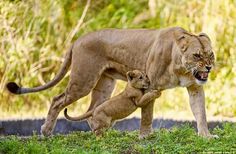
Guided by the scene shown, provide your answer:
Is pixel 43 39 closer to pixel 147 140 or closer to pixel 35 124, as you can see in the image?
pixel 35 124

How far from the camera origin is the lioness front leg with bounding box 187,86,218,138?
7.32 metres

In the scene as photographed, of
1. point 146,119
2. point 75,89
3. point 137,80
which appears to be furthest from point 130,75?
point 75,89

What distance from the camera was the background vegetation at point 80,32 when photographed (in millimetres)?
11641

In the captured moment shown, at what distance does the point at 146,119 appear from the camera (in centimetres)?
739

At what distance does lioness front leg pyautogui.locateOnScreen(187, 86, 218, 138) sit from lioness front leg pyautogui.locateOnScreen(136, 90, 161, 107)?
364 millimetres

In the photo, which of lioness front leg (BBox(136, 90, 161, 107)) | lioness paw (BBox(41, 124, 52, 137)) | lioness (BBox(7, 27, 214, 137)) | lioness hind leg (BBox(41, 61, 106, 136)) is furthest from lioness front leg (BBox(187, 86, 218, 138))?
lioness paw (BBox(41, 124, 52, 137))

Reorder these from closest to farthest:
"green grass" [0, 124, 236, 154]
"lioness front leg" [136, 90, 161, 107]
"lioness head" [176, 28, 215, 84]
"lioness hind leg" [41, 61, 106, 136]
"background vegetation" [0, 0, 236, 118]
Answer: "green grass" [0, 124, 236, 154] < "lioness head" [176, 28, 215, 84] < "lioness front leg" [136, 90, 161, 107] < "lioness hind leg" [41, 61, 106, 136] < "background vegetation" [0, 0, 236, 118]

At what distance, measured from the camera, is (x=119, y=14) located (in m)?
13.2

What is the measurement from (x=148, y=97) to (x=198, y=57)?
654 mm

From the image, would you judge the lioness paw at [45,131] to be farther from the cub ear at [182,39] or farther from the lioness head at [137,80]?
the cub ear at [182,39]

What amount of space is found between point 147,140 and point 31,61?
564cm

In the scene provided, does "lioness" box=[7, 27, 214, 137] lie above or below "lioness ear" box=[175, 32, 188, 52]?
below

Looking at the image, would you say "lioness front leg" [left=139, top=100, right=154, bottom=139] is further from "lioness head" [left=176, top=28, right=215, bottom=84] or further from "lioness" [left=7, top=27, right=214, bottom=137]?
"lioness head" [left=176, top=28, right=215, bottom=84]

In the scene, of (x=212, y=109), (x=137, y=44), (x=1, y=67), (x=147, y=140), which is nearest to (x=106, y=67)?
(x=137, y=44)
